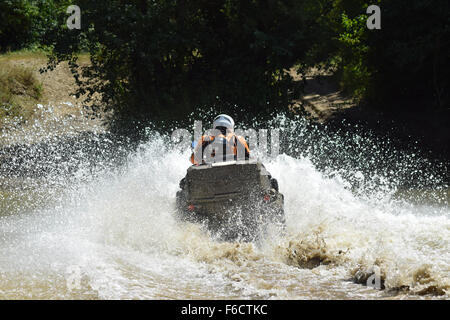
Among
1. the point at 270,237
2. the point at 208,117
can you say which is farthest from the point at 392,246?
the point at 208,117

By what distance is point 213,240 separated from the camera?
9.75 meters

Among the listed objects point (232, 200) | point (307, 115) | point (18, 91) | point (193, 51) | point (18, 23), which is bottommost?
point (232, 200)

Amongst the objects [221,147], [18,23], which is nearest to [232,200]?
[221,147]

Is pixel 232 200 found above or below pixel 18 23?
below

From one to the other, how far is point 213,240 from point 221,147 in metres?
1.67

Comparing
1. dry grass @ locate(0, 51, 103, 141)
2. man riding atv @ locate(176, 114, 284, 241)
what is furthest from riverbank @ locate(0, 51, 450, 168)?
man riding atv @ locate(176, 114, 284, 241)

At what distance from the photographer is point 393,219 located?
437 inches

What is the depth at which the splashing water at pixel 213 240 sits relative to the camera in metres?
7.38

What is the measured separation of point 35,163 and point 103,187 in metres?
5.55

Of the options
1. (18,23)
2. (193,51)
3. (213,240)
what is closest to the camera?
(213,240)

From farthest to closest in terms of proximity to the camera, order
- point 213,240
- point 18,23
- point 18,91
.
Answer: point 18,23 → point 18,91 → point 213,240

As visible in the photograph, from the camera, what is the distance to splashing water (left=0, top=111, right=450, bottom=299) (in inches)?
291

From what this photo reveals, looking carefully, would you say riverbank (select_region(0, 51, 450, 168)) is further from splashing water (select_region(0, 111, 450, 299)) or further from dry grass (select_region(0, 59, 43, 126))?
splashing water (select_region(0, 111, 450, 299))

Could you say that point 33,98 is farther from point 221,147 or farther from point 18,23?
point 221,147
